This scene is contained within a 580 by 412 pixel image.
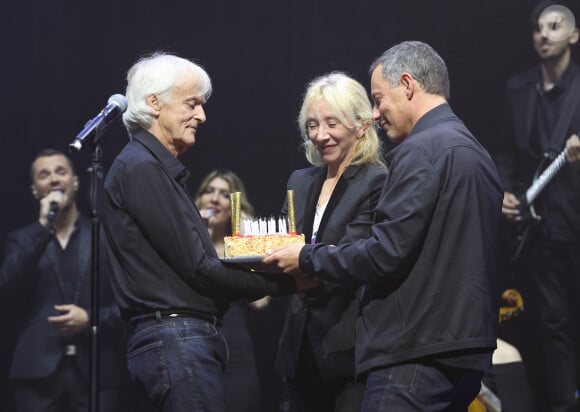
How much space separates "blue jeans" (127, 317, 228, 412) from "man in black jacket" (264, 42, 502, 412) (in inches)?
17.7

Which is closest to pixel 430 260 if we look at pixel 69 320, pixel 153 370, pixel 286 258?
pixel 286 258

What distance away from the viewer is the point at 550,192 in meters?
5.12

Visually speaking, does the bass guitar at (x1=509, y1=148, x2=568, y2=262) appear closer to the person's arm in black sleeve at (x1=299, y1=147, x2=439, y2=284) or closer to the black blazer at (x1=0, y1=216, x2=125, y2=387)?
the black blazer at (x1=0, y1=216, x2=125, y2=387)

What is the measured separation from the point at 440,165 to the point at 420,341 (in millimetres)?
491

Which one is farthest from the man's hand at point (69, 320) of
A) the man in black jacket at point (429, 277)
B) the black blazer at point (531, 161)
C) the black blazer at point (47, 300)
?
the man in black jacket at point (429, 277)

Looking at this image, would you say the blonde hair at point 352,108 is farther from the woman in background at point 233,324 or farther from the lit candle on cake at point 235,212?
the woman in background at point 233,324

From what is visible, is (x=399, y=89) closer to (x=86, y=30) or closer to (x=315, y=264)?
(x=315, y=264)

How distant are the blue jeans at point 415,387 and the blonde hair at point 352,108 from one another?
92 cm

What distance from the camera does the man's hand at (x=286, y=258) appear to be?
271 cm

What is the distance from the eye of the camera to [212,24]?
552 centimetres

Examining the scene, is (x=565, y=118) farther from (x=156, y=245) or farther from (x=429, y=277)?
(x=156, y=245)

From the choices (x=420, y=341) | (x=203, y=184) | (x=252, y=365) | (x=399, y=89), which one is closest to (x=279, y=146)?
(x=203, y=184)

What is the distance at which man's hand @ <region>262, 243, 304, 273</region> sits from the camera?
2.71 m

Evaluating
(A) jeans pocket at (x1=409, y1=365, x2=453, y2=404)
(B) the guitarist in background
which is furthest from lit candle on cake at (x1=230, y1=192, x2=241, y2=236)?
(B) the guitarist in background
